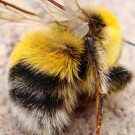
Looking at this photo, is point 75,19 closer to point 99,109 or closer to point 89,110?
point 99,109

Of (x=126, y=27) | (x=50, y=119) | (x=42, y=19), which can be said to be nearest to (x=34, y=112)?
(x=50, y=119)

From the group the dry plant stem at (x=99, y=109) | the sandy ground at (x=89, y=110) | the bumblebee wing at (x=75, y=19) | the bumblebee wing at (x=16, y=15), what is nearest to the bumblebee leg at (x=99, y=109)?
the dry plant stem at (x=99, y=109)

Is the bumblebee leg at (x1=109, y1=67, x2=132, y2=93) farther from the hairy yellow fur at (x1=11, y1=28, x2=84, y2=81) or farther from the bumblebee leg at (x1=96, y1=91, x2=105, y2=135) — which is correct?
the hairy yellow fur at (x1=11, y1=28, x2=84, y2=81)

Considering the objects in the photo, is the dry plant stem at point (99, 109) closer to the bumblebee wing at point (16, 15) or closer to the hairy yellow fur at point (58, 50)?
the hairy yellow fur at point (58, 50)

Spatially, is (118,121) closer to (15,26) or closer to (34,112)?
(34,112)

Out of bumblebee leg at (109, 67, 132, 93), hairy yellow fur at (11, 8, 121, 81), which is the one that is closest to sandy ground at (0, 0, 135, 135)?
bumblebee leg at (109, 67, 132, 93)

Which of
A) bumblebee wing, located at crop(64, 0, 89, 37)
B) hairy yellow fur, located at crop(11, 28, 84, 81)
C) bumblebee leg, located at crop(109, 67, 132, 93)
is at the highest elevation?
bumblebee wing, located at crop(64, 0, 89, 37)

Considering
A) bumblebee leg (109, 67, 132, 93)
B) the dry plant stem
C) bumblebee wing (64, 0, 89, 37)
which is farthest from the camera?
bumblebee leg (109, 67, 132, 93)

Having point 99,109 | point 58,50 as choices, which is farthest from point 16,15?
point 99,109
